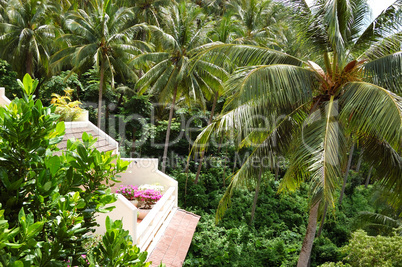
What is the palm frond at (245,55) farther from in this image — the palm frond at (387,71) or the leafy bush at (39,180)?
the leafy bush at (39,180)

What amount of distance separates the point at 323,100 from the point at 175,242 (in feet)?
16.2

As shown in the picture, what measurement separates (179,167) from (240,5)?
1710 centimetres

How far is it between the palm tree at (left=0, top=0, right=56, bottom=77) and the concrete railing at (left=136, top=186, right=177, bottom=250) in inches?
533

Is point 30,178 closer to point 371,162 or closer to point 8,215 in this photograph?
point 8,215

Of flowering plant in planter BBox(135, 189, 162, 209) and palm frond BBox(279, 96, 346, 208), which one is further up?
palm frond BBox(279, 96, 346, 208)

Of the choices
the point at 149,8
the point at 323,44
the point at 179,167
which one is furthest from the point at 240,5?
the point at 323,44

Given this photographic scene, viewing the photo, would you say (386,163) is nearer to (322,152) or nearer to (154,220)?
(322,152)

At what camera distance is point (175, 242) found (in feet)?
25.2

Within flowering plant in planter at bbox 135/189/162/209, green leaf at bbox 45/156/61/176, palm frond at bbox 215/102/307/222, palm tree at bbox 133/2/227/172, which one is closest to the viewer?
green leaf at bbox 45/156/61/176

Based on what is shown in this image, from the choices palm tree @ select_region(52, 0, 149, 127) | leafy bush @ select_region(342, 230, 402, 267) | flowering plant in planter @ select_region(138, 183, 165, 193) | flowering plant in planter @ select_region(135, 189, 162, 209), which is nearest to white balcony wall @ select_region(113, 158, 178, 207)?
flowering plant in planter @ select_region(138, 183, 165, 193)

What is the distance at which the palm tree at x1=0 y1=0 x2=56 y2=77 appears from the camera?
17.5m

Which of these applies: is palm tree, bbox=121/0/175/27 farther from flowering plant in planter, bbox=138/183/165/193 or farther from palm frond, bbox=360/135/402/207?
palm frond, bbox=360/135/402/207

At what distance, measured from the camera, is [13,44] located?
1884 centimetres

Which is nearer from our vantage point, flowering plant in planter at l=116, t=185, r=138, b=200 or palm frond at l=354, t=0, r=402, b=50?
palm frond at l=354, t=0, r=402, b=50
